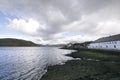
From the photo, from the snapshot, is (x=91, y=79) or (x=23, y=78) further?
(x=23, y=78)

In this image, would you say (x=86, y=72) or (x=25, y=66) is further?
(x=25, y=66)

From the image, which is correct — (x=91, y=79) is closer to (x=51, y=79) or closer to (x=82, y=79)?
(x=82, y=79)

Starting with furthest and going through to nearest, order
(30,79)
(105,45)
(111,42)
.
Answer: (105,45) → (111,42) → (30,79)

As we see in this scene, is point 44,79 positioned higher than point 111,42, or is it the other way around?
point 111,42

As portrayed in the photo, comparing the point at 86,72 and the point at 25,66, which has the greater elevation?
the point at 86,72

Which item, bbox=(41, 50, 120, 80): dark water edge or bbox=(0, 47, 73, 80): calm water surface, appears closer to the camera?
bbox=(41, 50, 120, 80): dark water edge

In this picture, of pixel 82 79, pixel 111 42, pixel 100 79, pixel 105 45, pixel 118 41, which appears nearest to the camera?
pixel 100 79

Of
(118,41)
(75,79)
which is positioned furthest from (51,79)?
(118,41)

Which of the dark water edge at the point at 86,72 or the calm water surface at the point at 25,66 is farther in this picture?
the calm water surface at the point at 25,66

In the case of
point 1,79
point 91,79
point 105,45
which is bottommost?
point 1,79

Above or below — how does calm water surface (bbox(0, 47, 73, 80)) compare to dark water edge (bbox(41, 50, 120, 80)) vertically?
below

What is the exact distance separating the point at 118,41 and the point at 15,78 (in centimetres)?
7136

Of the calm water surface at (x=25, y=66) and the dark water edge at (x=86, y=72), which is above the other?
the dark water edge at (x=86, y=72)

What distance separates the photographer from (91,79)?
16062 mm
